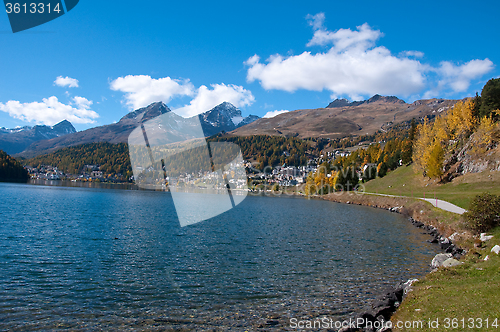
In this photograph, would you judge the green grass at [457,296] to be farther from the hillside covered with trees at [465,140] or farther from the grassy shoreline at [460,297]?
the hillside covered with trees at [465,140]

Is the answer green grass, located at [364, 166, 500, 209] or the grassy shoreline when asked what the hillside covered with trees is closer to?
green grass, located at [364, 166, 500, 209]

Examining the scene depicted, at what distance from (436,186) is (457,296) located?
82.3 meters

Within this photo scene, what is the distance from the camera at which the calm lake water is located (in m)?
15.0

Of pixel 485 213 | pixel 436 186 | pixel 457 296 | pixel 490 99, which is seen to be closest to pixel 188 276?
pixel 457 296

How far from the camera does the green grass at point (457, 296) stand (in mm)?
11492

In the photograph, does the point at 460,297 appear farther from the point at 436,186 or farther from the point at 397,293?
the point at 436,186

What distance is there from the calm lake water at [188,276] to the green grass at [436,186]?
30.5 meters

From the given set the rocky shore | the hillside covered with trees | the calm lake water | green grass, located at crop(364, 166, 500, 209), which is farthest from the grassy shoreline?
the hillside covered with trees

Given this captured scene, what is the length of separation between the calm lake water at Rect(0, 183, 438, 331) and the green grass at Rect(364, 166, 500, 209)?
3047cm

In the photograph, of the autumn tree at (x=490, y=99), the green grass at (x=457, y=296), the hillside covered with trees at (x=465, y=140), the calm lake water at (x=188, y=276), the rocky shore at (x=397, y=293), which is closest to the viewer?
the green grass at (x=457, y=296)

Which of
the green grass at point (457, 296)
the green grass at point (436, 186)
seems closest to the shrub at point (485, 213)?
the green grass at point (457, 296)

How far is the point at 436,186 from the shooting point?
270 feet

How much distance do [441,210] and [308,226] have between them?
2279 cm

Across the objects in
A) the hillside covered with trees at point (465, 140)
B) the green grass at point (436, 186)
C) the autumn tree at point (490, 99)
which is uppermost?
the autumn tree at point (490, 99)
